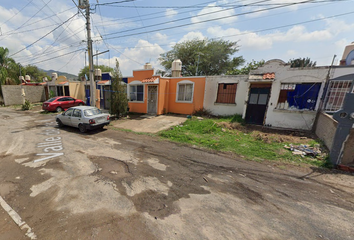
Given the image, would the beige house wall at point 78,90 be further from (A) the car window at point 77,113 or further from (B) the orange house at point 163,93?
(A) the car window at point 77,113

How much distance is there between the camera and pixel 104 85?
53.0ft

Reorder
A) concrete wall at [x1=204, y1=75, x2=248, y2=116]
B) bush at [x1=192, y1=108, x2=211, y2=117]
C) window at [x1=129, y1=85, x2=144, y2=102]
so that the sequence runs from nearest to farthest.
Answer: concrete wall at [x1=204, y1=75, x2=248, y2=116], bush at [x1=192, y1=108, x2=211, y2=117], window at [x1=129, y1=85, x2=144, y2=102]

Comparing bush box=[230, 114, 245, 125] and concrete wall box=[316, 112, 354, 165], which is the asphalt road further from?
bush box=[230, 114, 245, 125]

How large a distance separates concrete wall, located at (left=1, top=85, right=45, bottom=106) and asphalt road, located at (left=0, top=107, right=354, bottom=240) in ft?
71.4

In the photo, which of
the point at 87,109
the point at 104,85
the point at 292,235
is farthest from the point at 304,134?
the point at 104,85

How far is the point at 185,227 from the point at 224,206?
3.20 ft

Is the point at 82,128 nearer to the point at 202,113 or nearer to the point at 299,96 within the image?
the point at 202,113

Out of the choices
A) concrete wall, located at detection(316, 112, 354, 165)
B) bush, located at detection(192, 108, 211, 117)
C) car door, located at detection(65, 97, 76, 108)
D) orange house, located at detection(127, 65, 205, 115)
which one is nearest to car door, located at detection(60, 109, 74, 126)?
orange house, located at detection(127, 65, 205, 115)

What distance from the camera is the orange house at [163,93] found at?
11625 mm

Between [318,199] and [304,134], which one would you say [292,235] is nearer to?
[318,199]

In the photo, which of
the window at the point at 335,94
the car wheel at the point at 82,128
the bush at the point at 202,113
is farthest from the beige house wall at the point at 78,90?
the window at the point at 335,94

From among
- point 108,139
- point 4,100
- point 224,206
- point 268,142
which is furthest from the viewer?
point 4,100

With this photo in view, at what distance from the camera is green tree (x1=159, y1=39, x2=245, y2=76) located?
22906 millimetres

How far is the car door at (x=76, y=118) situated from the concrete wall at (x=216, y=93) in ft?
28.9
